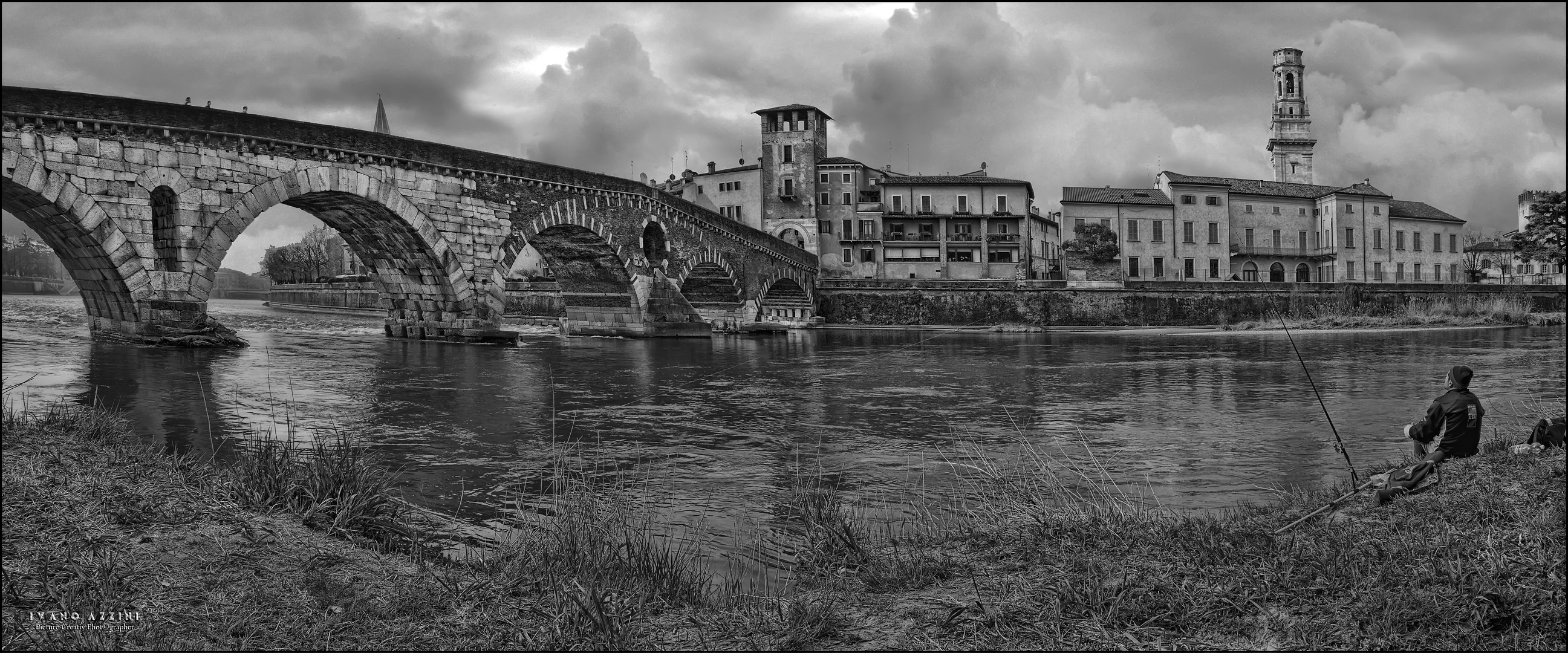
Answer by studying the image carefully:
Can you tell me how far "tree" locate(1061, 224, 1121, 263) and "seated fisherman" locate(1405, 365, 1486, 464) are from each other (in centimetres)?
5103

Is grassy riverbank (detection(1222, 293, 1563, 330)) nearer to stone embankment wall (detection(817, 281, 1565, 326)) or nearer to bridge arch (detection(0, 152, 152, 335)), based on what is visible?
stone embankment wall (detection(817, 281, 1565, 326))

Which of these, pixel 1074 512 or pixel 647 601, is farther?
pixel 1074 512

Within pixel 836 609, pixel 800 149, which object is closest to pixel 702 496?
pixel 836 609

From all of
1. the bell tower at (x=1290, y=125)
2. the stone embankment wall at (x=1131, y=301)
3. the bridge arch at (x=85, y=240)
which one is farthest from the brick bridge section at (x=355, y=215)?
the bell tower at (x=1290, y=125)

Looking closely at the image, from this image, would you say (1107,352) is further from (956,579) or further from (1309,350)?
(956,579)

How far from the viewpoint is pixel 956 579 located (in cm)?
455

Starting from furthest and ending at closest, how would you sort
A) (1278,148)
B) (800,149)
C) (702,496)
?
(1278,148) < (800,149) < (702,496)

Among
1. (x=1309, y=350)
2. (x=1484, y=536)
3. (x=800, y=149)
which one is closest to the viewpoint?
(x=1484, y=536)

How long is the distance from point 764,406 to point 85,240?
50.9 feet

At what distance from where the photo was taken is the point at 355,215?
86.6 feet

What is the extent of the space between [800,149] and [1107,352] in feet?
116

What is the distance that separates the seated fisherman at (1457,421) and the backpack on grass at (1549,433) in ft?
1.00

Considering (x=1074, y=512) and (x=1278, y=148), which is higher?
(x=1278, y=148)

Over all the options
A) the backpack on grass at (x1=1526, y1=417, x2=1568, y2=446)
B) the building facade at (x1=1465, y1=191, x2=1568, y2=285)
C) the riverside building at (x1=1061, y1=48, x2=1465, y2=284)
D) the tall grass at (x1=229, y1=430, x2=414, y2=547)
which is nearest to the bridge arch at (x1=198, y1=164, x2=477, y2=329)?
the tall grass at (x1=229, y1=430, x2=414, y2=547)
